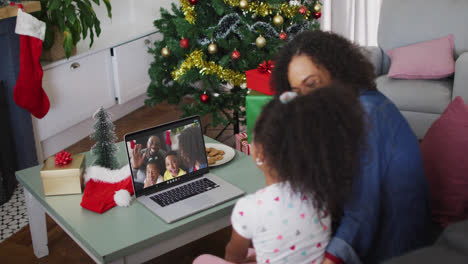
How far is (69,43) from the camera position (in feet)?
9.80

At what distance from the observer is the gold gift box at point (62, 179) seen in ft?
5.72

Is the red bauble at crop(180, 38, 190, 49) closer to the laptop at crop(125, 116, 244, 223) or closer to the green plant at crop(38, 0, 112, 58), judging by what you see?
the green plant at crop(38, 0, 112, 58)

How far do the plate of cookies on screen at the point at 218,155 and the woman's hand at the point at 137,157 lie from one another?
305 mm

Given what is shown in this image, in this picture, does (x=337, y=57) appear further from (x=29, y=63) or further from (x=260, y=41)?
(x=29, y=63)

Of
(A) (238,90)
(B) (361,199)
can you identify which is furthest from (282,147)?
(A) (238,90)

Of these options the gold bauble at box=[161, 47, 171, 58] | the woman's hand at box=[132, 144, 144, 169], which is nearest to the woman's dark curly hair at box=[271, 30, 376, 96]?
the woman's hand at box=[132, 144, 144, 169]

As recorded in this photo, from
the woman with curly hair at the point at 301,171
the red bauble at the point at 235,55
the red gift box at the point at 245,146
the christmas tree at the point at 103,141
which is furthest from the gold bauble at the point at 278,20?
the woman with curly hair at the point at 301,171

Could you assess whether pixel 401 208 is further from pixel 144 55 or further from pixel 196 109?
pixel 144 55

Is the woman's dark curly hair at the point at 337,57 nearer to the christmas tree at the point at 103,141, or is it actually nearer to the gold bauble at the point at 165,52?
the christmas tree at the point at 103,141

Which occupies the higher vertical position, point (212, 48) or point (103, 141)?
point (212, 48)

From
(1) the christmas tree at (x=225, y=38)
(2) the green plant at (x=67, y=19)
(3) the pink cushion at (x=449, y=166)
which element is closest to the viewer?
(3) the pink cushion at (x=449, y=166)

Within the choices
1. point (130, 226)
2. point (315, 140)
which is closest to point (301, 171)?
point (315, 140)

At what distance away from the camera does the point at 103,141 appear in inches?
73.0

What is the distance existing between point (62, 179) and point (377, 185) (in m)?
1.07
